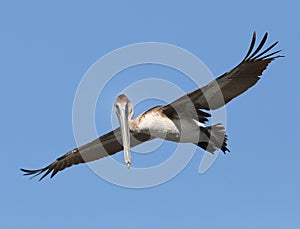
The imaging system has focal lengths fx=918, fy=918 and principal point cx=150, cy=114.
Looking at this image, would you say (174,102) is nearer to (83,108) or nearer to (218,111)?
(218,111)

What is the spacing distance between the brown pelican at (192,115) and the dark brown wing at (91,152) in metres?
0.02

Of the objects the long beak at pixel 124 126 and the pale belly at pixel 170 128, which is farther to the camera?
the pale belly at pixel 170 128

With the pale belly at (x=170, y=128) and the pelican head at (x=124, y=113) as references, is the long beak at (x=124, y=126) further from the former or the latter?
the pale belly at (x=170, y=128)

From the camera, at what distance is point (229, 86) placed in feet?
55.0

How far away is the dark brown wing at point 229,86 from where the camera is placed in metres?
16.4

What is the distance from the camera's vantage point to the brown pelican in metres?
16.5

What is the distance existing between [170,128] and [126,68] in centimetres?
188

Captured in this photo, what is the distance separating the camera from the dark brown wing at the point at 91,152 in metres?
18.6

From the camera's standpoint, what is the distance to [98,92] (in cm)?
1850

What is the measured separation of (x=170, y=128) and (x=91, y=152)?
2.33 metres

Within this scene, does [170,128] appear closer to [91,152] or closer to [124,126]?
[124,126]

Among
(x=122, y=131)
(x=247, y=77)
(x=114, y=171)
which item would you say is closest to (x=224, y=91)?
(x=247, y=77)

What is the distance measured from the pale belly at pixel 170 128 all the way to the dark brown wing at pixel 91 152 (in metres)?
0.73

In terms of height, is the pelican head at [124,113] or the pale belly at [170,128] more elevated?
the pelican head at [124,113]
